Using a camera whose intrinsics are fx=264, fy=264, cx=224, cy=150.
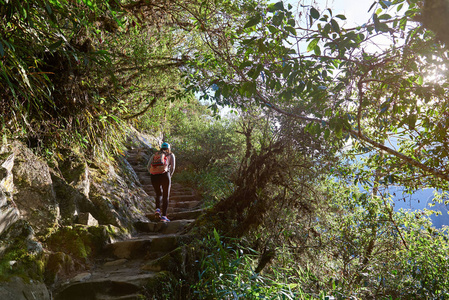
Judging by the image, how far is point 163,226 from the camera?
505cm

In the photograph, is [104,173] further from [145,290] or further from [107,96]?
[145,290]

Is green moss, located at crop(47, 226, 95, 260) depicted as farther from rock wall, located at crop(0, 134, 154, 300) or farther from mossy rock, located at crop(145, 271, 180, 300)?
mossy rock, located at crop(145, 271, 180, 300)

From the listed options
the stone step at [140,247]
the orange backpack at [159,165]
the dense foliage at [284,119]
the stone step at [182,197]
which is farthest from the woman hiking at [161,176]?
the stone step at [182,197]

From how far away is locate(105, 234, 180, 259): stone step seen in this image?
12.9ft

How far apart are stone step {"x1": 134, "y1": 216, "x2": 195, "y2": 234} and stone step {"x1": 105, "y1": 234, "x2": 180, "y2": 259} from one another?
2.86 feet

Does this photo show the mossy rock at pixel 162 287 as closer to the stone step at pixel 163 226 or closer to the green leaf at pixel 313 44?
the stone step at pixel 163 226

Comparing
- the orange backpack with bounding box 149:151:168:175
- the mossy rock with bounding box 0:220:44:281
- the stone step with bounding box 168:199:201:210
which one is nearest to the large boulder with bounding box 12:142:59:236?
the mossy rock with bounding box 0:220:44:281

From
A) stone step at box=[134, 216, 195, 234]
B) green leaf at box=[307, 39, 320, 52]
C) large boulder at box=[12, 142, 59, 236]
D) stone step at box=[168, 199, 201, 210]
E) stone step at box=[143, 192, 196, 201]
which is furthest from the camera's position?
stone step at box=[143, 192, 196, 201]

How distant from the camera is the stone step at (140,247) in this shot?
155 inches

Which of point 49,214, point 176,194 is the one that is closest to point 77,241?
point 49,214

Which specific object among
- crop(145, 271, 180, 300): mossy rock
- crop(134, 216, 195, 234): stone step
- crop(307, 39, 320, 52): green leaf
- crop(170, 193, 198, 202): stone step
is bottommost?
crop(145, 271, 180, 300): mossy rock

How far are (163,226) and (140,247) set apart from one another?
103 cm

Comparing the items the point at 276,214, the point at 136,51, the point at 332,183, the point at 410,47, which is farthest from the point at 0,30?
the point at 332,183

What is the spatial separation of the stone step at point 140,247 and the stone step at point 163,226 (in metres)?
0.87
